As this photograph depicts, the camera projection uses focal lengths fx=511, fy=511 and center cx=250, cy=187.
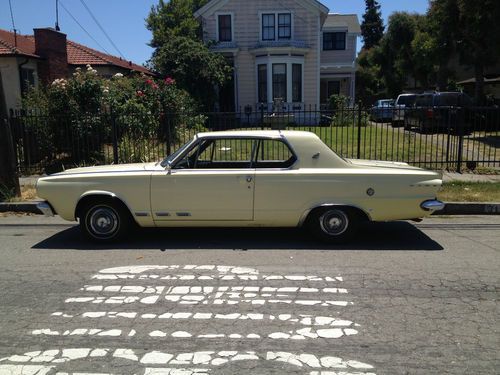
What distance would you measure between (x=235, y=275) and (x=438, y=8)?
20370 mm

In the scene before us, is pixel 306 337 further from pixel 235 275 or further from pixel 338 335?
pixel 235 275

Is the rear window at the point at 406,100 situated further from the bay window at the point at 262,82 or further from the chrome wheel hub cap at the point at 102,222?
the chrome wheel hub cap at the point at 102,222

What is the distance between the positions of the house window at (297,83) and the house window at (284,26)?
5.58ft

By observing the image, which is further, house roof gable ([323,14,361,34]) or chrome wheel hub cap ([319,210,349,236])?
house roof gable ([323,14,361,34])

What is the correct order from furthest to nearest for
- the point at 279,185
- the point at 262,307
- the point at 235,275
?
the point at 279,185 < the point at 235,275 < the point at 262,307

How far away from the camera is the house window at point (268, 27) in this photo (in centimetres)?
2700

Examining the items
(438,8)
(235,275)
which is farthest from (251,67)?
(235,275)

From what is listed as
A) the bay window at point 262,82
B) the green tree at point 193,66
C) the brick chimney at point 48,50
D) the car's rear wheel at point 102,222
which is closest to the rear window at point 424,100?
the bay window at point 262,82

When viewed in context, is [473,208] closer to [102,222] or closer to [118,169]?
[118,169]

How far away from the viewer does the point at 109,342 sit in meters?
3.93

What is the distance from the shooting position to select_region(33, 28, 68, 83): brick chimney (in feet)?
71.3

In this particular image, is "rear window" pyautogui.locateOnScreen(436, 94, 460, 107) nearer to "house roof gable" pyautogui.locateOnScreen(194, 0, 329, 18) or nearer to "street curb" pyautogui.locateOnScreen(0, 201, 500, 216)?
"house roof gable" pyautogui.locateOnScreen(194, 0, 329, 18)

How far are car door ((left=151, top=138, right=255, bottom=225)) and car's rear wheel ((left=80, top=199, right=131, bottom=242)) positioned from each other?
1.61 ft

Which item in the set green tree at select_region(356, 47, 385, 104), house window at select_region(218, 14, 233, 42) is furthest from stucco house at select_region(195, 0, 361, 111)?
green tree at select_region(356, 47, 385, 104)
